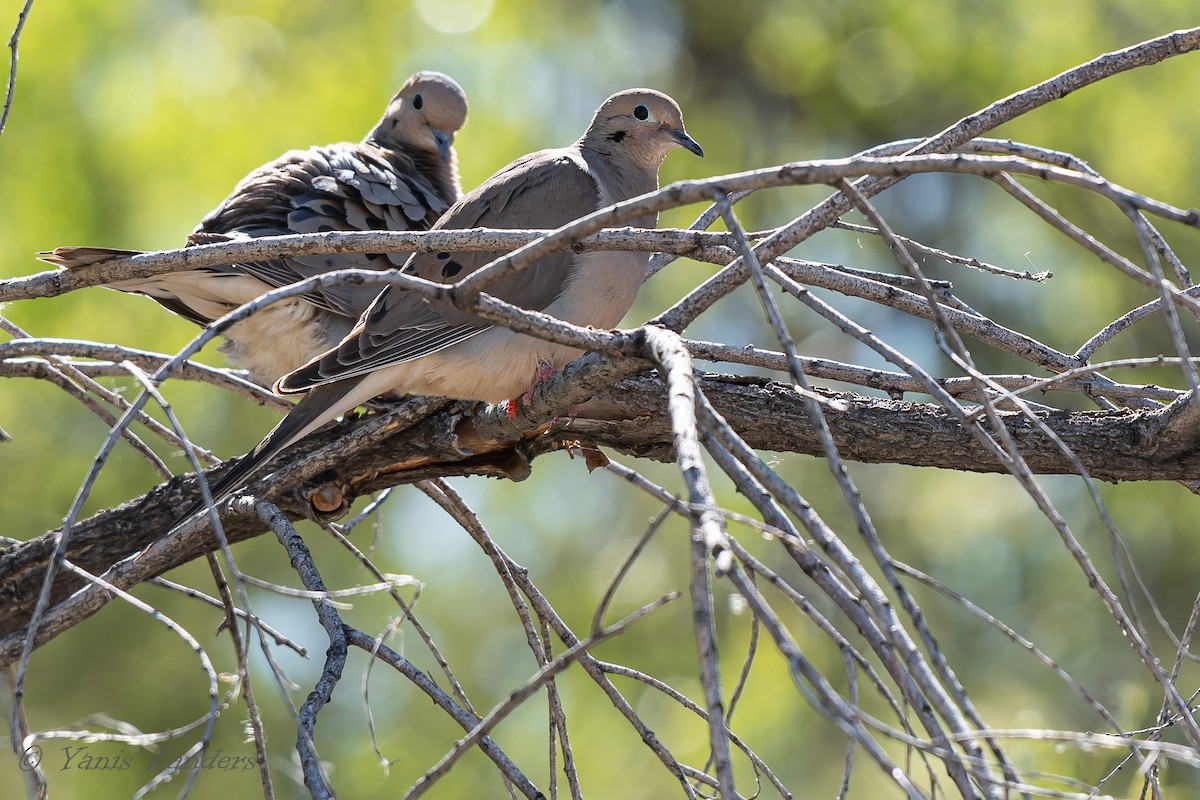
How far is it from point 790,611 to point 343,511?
9.35 ft

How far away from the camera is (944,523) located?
5.93 metres

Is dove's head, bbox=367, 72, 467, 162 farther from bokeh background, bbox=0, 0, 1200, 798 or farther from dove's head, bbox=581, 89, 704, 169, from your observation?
dove's head, bbox=581, 89, 704, 169

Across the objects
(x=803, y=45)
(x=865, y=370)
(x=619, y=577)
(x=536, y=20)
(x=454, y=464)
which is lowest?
(x=619, y=577)

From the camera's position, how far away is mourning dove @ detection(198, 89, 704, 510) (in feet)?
9.02

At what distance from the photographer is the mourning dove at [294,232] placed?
140 inches

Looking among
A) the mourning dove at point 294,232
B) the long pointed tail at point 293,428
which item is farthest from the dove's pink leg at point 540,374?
the mourning dove at point 294,232

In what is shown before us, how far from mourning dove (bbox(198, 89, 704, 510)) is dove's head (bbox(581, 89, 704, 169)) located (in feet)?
0.20

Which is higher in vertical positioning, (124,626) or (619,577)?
(124,626)

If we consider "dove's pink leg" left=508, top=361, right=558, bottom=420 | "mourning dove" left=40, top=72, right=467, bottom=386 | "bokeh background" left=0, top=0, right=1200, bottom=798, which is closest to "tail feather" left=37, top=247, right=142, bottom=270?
"mourning dove" left=40, top=72, right=467, bottom=386

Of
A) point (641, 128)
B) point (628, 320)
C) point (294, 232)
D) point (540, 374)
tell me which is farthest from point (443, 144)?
point (540, 374)

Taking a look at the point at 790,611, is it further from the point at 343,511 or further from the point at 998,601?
the point at 343,511

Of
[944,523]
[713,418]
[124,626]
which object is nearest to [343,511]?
[713,418]

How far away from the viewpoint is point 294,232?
3709 mm

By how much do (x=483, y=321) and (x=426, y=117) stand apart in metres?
2.27
